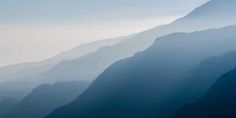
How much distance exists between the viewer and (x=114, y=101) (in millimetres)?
198375

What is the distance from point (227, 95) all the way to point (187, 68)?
2205 inches

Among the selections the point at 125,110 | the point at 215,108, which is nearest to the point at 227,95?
the point at 215,108

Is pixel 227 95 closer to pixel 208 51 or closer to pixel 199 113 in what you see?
pixel 199 113

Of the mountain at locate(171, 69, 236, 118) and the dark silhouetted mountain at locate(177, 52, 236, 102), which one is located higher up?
the dark silhouetted mountain at locate(177, 52, 236, 102)

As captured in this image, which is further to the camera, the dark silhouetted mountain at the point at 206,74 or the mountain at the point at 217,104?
the dark silhouetted mountain at the point at 206,74

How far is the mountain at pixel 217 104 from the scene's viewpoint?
12456 cm

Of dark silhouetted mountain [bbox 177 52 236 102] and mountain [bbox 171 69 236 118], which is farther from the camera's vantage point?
dark silhouetted mountain [bbox 177 52 236 102]

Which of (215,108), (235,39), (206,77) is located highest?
(235,39)

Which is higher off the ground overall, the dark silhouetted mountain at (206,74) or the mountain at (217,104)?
the dark silhouetted mountain at (206,74)

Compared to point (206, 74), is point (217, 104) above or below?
below

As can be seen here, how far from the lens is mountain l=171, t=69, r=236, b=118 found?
409ft

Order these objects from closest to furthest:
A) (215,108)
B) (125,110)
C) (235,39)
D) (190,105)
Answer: (215,108), (190,105), (125,110), (235,39)

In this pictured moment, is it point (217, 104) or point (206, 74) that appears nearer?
point (217, 104)

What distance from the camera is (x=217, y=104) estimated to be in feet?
429
